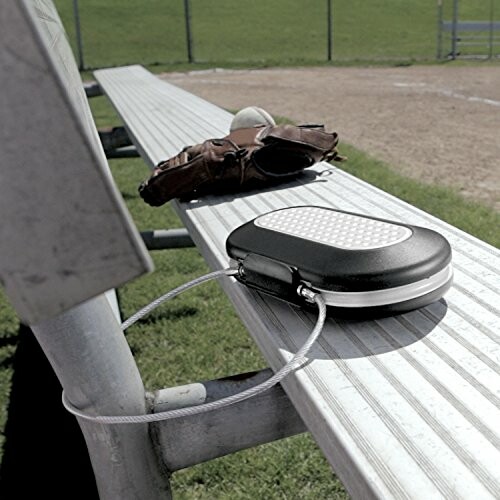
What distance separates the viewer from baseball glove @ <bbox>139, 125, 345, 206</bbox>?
62.1 inches

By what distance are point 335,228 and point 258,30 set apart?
20362mm

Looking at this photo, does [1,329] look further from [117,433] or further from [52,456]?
[117,433]

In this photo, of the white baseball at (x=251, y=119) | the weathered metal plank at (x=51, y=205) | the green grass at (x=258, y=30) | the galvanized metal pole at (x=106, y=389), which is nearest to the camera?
the weathered metal plank at (x=51, y=205)

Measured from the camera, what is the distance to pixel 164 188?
158 cm

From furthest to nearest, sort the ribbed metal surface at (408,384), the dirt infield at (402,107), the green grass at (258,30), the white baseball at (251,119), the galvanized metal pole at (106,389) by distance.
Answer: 1. the green grass at (258,30)
2. the dirt infield at (402,107)
3. the white baseball at (251,119)
4. the galvanized metal pole at (106,389)
5. the ribbed metal surface at (408,384)

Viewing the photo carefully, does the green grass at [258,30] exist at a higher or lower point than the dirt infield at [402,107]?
lower

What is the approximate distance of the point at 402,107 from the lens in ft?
25.2

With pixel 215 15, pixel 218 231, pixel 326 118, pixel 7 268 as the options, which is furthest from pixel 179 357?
pixel 215 15

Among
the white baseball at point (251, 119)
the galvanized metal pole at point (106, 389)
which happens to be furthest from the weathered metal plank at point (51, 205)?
the white baseball at point (251, 119)

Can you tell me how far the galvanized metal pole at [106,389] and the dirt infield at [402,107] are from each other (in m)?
3.12

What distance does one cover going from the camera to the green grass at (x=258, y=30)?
16.8 meters

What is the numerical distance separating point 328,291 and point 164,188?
762mm

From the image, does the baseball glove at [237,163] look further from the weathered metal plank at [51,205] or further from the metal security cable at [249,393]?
the weathered metal plank at [51,205]

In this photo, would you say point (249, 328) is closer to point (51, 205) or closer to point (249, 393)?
point (249, 393)
